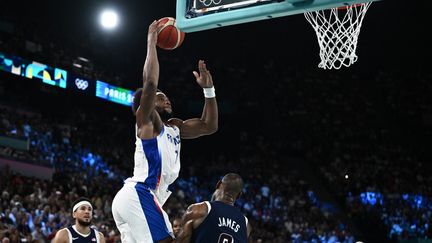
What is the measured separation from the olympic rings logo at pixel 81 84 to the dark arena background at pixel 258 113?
0.11ft

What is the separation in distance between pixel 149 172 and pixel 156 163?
0.07 meters

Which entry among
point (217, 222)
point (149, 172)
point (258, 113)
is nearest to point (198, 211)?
point (217, 222)

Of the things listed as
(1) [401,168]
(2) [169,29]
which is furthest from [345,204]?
(2) [169,29]

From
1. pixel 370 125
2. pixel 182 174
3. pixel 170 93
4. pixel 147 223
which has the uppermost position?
pixel 170 93

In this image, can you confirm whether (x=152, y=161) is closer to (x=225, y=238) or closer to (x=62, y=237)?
(x=225, y=238)

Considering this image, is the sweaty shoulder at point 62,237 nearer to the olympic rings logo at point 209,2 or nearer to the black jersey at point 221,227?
the olympic rings logo at point 209,2

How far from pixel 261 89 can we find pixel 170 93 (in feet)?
11.7

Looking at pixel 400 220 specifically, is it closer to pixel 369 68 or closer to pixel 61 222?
pixel 369 68

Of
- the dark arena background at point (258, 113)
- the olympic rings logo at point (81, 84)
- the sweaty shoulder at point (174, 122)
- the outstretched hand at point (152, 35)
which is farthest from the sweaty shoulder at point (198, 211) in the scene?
the olympic rings logo at point (81, 84)

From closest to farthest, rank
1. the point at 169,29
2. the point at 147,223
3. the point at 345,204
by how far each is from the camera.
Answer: the point at 147,223 → the point at 169,29 → the point at 345,204

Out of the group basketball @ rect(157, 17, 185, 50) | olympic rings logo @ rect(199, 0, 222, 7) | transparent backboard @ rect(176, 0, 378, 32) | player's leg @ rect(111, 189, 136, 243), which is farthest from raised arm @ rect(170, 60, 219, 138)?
olympic rings logo @ rect(199, 0, 222, 7)

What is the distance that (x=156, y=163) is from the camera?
4062mm

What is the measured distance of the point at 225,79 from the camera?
24219 millimetres

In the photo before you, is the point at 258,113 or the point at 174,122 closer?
the point at 174,122
